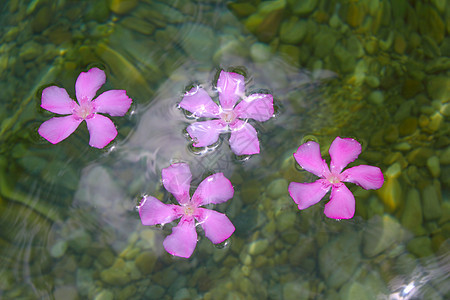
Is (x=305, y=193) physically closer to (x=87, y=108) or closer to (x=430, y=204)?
(x=430, y=204)

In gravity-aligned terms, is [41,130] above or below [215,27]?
below

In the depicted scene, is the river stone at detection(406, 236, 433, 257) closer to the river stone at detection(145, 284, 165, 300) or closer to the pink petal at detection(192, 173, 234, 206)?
the pink petal at detection(192, 173, 234, 206)

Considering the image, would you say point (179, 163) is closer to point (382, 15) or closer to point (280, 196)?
point (280, 196)

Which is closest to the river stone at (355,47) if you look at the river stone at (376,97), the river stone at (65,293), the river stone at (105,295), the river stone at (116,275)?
the river stone at (376,97)

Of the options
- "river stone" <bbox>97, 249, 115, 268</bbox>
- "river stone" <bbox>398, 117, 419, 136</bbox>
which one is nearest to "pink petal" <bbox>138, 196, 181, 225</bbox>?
"river stone" <bbox>97, 249, 115, 268</bbox>

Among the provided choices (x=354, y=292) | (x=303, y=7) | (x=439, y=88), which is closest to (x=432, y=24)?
(x=439, y=88)

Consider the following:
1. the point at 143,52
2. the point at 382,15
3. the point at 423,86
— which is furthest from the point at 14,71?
the point at 423,86

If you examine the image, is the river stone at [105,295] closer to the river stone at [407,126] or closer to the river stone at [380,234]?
the river stone at [380,234]
